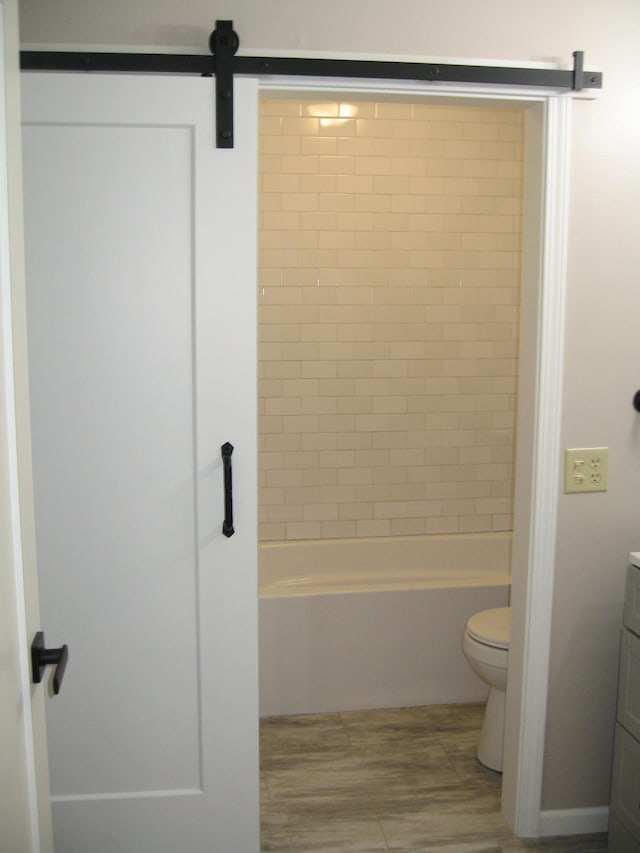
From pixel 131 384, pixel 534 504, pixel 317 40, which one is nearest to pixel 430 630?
pixel 534 504

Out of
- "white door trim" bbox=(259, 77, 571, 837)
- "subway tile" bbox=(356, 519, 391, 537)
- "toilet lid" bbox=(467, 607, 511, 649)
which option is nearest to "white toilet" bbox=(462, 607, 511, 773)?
"toilet lid" bbox=(467, 607, 511, 649)

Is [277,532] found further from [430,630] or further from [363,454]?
[430,630]

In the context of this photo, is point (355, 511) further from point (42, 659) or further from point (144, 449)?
point (42, 659)

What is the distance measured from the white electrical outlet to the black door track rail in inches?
40.5

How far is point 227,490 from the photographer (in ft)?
7.39

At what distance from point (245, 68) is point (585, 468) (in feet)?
4.84

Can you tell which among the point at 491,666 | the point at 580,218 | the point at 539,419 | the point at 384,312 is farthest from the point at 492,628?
the point at 384,312

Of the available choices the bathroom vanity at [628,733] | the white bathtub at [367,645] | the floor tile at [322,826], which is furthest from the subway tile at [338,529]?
the bathroom vanity at [628,733]

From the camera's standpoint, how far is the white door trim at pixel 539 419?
228cm

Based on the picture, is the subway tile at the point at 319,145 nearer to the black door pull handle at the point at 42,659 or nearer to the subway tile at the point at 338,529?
the subway tile at the point at 338,529

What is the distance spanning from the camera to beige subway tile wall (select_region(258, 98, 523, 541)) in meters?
3.85

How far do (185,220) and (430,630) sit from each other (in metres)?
2.05

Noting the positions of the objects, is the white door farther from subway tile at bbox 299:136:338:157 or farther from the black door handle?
subway tile at bbox 299:136:338:157

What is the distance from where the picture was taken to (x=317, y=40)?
7.28 ft
